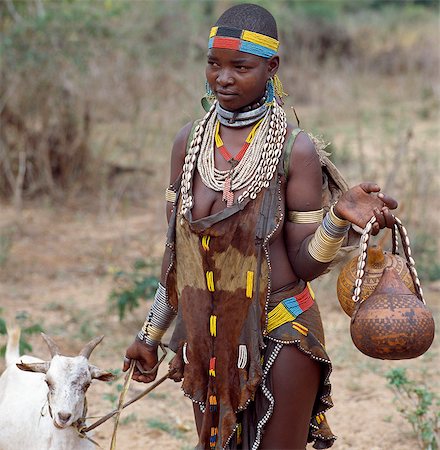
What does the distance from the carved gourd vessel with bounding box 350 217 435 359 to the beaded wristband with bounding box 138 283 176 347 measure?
76 cm

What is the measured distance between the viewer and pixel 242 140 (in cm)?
278

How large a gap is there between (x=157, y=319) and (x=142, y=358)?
0.54 ft

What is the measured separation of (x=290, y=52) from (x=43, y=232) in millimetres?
7906

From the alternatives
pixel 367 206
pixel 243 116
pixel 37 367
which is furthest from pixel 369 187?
pixel 37 367

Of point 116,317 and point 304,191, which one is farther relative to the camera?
point 116,317

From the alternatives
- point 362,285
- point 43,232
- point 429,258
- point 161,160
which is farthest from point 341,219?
point 161,160

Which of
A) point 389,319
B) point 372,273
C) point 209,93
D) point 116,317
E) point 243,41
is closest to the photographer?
point 389,319

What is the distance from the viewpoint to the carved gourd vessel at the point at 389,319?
2.43 m

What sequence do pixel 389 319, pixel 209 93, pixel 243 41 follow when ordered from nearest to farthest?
pixel 389 319, pixel 243 41, pixel 209 93

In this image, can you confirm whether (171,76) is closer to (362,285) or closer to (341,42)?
(362,285)

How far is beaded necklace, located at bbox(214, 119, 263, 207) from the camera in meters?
2.71

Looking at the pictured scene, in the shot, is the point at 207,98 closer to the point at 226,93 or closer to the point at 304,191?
the point at 226,93

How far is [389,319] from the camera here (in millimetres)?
2428

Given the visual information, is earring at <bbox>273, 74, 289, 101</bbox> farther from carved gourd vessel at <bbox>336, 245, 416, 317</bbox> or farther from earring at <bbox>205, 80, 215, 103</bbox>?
carved gourd vessel at <bbox>336, 245, 416, 317</bbox>
